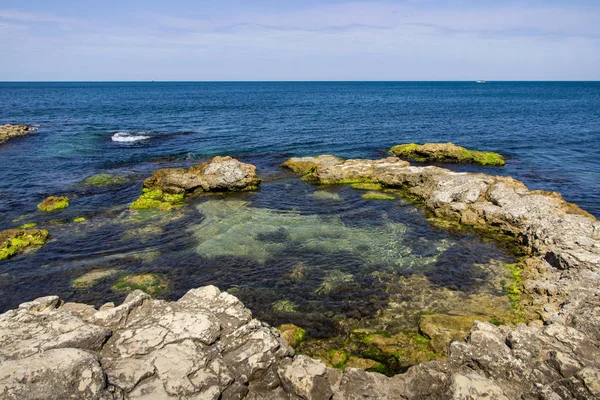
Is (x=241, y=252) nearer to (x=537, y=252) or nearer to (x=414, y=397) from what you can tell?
(x=414, y=397)

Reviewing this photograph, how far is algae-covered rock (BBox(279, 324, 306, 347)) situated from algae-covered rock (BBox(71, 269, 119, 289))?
940cm

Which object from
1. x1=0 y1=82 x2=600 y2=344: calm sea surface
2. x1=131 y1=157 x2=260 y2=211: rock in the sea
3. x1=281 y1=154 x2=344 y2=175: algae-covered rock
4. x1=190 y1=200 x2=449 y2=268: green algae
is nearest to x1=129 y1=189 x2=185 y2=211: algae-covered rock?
x1=131 y1=157 x2=260 y2=211: rock in the sea

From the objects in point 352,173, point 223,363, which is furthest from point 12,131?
point 223,363

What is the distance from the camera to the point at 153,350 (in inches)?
396

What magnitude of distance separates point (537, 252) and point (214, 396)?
16.6 metres

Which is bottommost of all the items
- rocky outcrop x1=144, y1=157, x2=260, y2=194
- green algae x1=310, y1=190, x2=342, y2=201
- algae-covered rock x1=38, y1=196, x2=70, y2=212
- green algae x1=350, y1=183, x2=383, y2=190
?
algae-covered rock x1=38, y1=196, x2=70, y2=212

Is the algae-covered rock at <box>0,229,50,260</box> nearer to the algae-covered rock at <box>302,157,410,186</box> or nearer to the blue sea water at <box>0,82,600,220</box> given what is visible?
the blue sea water at <box>0,82,600,220</box>

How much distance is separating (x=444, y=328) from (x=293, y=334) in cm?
530

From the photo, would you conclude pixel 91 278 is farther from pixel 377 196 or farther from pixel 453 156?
pixel 453 156

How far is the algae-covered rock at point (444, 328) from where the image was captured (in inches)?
520

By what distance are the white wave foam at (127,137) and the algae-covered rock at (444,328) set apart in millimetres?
47884

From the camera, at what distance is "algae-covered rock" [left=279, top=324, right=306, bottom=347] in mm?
13535

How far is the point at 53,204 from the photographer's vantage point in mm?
26844

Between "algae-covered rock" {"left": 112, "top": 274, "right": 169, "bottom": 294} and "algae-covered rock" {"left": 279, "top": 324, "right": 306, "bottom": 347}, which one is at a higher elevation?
"algae-covered rock" {"left": 279, "top": 324, "right": 306, "bottom": 347}
